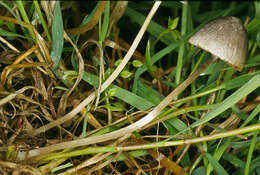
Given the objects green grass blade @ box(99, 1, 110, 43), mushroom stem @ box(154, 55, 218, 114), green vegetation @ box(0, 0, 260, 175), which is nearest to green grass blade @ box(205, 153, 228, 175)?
green vegetation @ box(0, 0, 260, 175)

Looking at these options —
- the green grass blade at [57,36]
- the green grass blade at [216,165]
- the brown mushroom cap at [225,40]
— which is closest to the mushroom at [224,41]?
the brown mushroom cap at [225,40]

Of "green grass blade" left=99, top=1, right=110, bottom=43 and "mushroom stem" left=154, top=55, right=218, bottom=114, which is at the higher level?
"green grass blade" left=99, top=1, right=110, bottom=43

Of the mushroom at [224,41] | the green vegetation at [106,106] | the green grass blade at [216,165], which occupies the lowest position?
the green grass blade at [216,165]

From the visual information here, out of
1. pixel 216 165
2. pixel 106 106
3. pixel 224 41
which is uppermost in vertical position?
pixel 224 41

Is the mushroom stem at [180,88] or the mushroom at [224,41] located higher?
the mushroom at [224,41]

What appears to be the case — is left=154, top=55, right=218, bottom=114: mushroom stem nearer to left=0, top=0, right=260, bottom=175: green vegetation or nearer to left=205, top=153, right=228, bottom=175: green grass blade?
left=0, top=0, right=260, bottom=175: green vegetation

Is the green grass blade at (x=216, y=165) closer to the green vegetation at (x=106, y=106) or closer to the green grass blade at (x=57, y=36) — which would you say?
the green vegetation at (x=106, y=106)

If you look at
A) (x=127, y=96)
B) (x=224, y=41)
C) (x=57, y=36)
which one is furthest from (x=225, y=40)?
(x=57, y=36)

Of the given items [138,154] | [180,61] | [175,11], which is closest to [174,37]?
[180,61]

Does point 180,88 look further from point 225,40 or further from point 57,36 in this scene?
point 57,36
